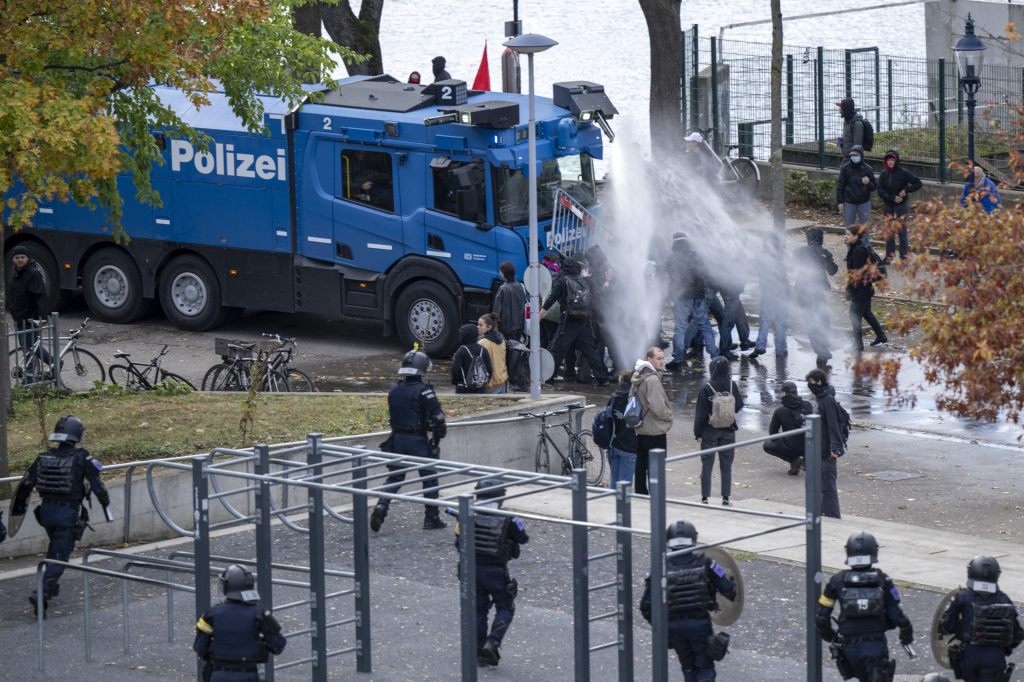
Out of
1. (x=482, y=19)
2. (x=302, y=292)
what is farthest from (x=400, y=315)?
(x=482, y=19)

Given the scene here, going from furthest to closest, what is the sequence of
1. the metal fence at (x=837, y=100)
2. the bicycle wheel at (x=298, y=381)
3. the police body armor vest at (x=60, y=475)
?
the metal fence at (x=837, y=100)
the bicycle wheel at (x=298, y=381)
the police body armor vest at (x=60, y=475)

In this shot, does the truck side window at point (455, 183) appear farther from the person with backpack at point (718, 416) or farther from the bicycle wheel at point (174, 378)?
the person with backpack at point (718, 416)

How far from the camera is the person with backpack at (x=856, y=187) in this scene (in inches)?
932

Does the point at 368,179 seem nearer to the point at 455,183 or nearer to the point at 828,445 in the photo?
the point at 455,183

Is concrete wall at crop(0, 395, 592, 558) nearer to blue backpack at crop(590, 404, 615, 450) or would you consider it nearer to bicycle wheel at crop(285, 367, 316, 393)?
blue backpack at crop(590, 404, 615, 450)

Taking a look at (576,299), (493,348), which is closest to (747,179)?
(576,299)

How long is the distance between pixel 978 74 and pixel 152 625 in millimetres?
17117

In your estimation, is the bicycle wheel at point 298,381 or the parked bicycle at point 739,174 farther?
the parked bicycle at point 739,174

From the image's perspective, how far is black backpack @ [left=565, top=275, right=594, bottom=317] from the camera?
62.2 feet

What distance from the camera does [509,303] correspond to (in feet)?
61.5

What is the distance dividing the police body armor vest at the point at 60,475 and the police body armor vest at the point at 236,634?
3128 millimetres

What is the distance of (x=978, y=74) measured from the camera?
81.0ft

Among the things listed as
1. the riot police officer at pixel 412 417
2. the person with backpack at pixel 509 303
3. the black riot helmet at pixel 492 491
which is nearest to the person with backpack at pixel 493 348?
the person with backpack at pixel 509 303

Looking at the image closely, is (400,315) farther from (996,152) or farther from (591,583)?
(996,152)
